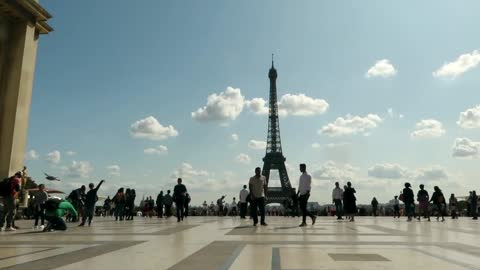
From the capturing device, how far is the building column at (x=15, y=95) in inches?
832

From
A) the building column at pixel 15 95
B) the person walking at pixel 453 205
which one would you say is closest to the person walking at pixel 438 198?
the person walking at pixel 453 205

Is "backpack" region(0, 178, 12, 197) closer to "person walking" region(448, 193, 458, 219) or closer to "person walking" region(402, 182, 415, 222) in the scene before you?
"person walking" region(402, 182, 415, 222)

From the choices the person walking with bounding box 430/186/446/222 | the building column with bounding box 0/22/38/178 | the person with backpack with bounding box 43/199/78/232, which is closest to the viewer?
the person with backpack with bounding box 43/199/78/232

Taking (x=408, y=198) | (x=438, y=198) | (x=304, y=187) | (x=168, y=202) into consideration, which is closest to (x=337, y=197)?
(x=408, y=198)

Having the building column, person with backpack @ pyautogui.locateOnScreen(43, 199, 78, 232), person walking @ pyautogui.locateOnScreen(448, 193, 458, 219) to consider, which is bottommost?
person with backpack @ pyautogui.locateOnScreen(43, 199, 78, 232)

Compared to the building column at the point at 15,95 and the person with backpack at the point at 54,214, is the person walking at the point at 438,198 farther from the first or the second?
the building column at the point at 15,95

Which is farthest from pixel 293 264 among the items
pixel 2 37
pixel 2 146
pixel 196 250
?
pixel 2 37

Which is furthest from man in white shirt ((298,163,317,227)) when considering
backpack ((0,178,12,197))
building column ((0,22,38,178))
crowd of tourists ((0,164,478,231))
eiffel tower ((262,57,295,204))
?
eiffel tower ((262,57,295,204))

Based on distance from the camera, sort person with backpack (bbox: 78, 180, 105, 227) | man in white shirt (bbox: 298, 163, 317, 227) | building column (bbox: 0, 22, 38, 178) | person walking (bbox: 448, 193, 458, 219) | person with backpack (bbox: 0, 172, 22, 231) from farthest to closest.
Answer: person walking (bbox: 448, 193, 458, 219), building column (bbox: 0, 22, 38, 178), person with backpack (bbox: 78, 180, 105, 227), man in white shirt (bbox: 298, 163, 317, 227), person with backpack (bbox: 0, 172, 22, 231)

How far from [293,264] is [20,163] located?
68.4 feet

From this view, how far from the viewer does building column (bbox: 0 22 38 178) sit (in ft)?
69.3

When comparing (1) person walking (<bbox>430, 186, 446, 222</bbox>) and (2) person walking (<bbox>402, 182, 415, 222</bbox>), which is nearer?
(2) person walking (<bbox>402, 182, 415, 222</bbox>)

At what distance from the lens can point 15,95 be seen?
21.7 metres

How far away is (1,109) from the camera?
852 inches
